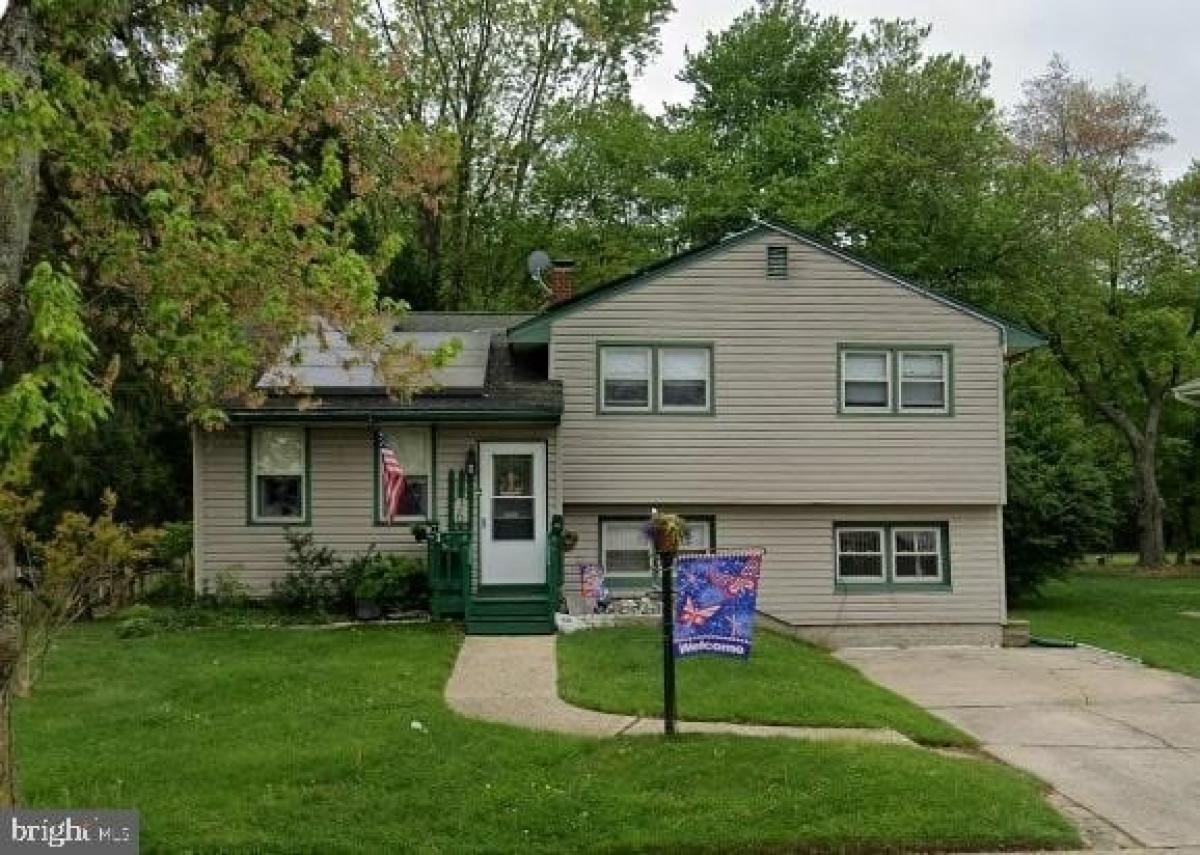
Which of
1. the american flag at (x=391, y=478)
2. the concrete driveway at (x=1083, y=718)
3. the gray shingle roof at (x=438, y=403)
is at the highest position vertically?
the gray shingle roof at (x=438, y=403)

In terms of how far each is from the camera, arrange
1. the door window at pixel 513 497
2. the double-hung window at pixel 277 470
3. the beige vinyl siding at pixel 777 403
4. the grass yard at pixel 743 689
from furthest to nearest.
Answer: the beige vinyl siding at pixel 777 403 → the double-hung window at pixel 277 470 → the door window at pixel 513 497 → the grass yard at pixel 743 689

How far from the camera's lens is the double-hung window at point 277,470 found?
16.8m

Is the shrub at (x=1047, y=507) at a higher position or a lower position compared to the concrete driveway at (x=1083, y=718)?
higher

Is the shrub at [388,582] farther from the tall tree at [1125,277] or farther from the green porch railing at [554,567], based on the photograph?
the tall tree at [1125,277]

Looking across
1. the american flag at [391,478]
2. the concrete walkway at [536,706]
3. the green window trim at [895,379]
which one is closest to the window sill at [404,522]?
the american flag at [391,478]

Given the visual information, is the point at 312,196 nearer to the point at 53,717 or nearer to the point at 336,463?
the point at 53,717

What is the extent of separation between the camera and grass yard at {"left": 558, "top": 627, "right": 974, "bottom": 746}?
1041 centimetres

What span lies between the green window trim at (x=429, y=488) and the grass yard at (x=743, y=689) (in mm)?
3698

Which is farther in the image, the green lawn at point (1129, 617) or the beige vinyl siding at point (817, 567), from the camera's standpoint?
the green lawn at point (1129, 617)

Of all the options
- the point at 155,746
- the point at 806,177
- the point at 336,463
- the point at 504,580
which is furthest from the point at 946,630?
the point at 806,177

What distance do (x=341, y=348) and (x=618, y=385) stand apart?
414cm

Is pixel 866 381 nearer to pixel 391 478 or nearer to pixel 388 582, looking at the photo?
pixel 391 478

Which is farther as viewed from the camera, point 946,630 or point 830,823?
point 946,630

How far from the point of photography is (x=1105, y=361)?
120 ft
